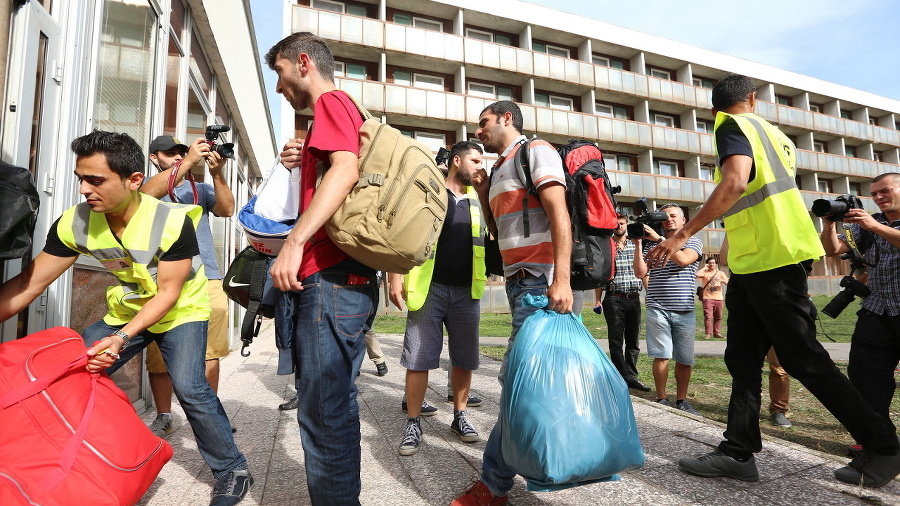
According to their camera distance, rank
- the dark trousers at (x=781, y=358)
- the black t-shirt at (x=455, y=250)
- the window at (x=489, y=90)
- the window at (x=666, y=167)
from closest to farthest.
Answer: the dark trousers at (x=781, y=358), the black t-shirt at (x=455, y=250), the window at (x=489, y=90), the window at (x=666, y=167)

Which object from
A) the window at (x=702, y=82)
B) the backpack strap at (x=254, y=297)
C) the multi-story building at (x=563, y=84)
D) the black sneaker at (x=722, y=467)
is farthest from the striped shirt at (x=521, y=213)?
the window at (x=702, y=82)

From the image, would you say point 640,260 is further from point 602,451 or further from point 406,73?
point 406,73

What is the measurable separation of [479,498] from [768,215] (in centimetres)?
201

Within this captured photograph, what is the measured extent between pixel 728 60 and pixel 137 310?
30811mm

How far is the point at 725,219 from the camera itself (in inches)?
105

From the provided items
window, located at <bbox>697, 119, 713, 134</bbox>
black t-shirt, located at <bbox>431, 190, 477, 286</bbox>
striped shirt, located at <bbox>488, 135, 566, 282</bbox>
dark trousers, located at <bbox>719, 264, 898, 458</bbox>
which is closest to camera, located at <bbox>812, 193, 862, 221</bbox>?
dark trousers, located at <bbox>719, 264, 898, 458</bbox>

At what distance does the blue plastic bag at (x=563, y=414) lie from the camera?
5.74ft

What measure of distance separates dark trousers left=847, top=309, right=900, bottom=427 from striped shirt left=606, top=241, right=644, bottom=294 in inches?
100

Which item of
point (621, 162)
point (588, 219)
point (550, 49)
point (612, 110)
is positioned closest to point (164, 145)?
point (588, 219)

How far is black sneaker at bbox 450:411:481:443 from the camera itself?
124 inches

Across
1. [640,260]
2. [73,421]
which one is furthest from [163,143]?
[640,260]

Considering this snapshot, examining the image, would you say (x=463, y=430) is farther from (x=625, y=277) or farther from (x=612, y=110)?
(x=612, y=110)

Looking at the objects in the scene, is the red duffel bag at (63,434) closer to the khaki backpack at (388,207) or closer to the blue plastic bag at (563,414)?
the khaki backpack at (388,207)

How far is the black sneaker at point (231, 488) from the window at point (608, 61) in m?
24.8
